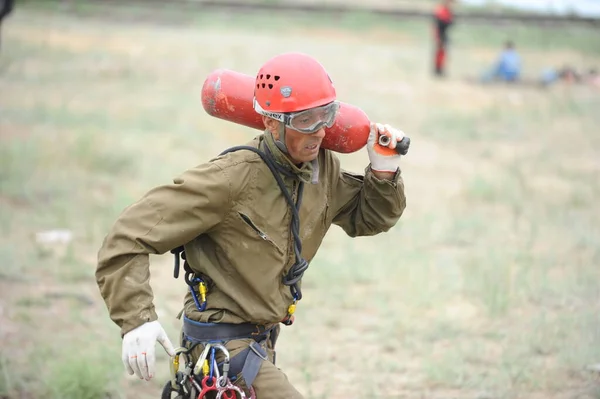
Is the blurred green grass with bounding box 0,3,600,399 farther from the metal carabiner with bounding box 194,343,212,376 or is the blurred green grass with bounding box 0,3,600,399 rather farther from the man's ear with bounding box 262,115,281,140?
the man's ear with bounding box 262,115,281,140

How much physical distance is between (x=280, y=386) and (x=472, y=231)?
6.28 meters

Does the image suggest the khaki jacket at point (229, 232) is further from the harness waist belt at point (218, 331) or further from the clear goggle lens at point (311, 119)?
the clear goggle lens at point (311, 119)

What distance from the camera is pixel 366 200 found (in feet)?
12.9

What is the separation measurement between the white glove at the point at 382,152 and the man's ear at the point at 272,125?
480mm

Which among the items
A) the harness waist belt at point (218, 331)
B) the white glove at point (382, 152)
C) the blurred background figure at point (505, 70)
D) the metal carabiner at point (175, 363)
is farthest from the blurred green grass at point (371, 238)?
the white glove at point (382, 152)

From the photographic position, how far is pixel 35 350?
5.99 m

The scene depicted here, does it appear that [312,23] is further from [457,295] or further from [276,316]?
[276,316]

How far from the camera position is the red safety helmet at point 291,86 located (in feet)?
11.1

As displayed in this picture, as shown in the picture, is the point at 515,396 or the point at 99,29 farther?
the point at 99,29

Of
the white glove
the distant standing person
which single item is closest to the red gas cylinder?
the white glove

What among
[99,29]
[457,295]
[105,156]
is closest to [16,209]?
[105,156]

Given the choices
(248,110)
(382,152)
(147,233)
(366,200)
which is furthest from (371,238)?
(147,233)

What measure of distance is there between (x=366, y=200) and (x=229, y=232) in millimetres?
732

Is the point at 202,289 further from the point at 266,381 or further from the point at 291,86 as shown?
the point at 291,86
